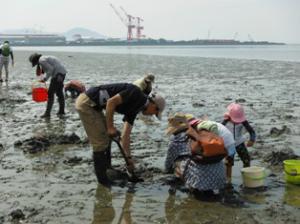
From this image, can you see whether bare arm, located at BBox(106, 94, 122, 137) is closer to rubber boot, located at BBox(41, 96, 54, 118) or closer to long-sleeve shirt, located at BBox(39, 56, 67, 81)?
long-sleeve shirt, located at BBox(39, 56, 67, 81)

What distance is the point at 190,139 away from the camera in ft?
20.5

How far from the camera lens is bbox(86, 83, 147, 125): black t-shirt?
19.8ft

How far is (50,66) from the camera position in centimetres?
1152

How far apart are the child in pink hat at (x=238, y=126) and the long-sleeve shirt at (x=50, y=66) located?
5.81m

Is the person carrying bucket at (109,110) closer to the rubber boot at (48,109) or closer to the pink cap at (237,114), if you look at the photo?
the pink cap at (237,114)

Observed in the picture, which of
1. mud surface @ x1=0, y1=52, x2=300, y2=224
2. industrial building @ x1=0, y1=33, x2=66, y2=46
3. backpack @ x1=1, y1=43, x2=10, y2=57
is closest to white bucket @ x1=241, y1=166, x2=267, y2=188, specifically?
mud surface @ x1=0, y1=52, x2=300, y2=224

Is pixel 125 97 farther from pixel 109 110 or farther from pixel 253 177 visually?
pixel 253 177

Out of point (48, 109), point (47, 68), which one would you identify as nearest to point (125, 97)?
point (47, 68)

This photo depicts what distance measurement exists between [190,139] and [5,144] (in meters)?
4.03

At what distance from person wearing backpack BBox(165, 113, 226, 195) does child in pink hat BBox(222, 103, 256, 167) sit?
0.52 metres

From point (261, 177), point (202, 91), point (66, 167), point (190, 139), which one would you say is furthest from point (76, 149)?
point (202, 91)

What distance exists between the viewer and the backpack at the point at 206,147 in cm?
586

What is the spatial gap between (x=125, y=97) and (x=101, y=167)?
109 cm

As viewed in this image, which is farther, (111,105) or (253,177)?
(253,177)
